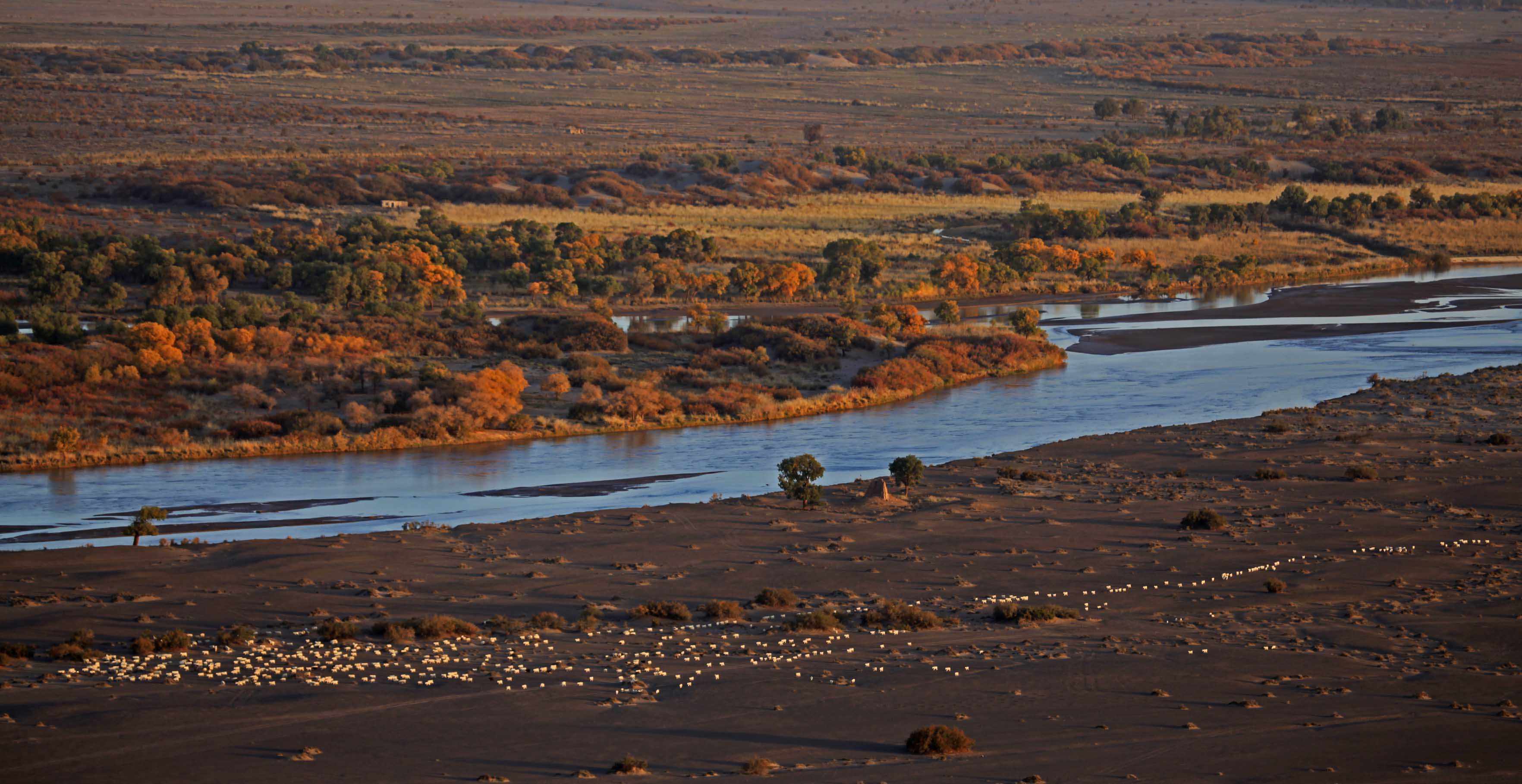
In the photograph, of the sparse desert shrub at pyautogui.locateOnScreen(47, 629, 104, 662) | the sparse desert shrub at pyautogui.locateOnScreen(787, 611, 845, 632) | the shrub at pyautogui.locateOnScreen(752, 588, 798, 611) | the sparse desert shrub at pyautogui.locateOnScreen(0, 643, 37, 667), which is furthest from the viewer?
the shrub at pyautogui.locateOnScreen(752, 588, 798, 611)

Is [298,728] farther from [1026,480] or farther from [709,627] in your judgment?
[1026,480]

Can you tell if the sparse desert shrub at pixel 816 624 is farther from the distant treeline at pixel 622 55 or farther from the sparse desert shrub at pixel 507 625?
the distant treeline at pixel 622 55

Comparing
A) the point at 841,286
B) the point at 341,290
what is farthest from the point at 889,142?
the point at 341,290

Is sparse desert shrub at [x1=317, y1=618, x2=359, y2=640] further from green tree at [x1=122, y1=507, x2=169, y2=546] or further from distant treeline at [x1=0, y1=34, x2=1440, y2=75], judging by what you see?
distant treeline at [x1=0, y1=34, x2=1440, y2=75]

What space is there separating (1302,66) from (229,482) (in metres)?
161

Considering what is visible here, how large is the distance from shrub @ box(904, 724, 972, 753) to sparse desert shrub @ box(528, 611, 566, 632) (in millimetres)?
6449

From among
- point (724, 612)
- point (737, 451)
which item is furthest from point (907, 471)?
point (724, 612)

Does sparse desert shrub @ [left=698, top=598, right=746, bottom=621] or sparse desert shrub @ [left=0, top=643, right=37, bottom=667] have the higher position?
sparse desert shrub @ [left=0, top=643, right=37, bottom=667]

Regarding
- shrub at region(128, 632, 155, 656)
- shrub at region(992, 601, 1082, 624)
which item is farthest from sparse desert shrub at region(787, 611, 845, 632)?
shrub at region(128, 632, 155, 656)

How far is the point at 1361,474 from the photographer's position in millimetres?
31422

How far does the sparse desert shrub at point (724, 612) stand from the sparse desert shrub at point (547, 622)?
202 centimetres

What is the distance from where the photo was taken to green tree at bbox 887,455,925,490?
30562mm

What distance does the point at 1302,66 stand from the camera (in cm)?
17375

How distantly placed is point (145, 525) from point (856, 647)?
12.8 metres
